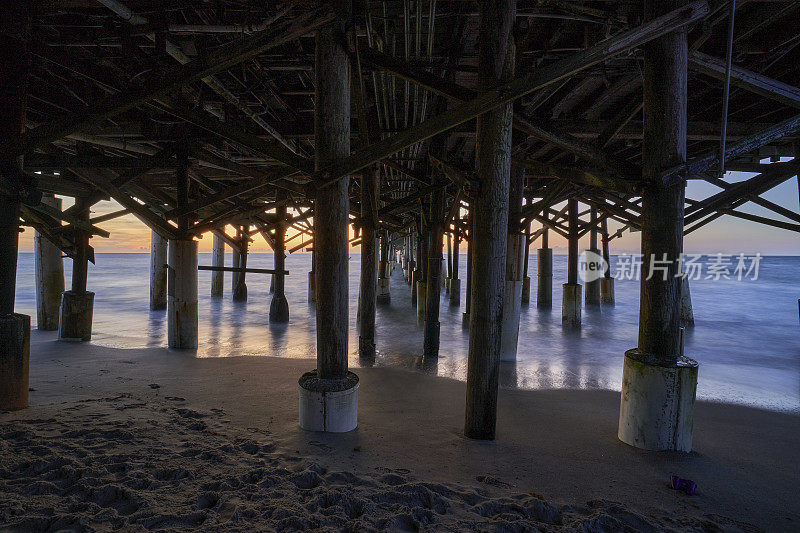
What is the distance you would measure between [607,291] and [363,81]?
50.1 feet

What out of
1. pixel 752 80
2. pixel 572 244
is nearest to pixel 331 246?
pixel 752 80

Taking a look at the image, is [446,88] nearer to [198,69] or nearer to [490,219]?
[490,219]

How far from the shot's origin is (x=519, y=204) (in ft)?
24.6

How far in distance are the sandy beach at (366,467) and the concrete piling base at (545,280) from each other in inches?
413

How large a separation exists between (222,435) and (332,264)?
1.67 m

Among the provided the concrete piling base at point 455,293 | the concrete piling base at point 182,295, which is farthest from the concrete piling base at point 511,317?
the concrete piling base at point 455,293

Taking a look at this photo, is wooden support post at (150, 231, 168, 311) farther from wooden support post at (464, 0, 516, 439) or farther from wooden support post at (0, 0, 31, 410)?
wooden support post at (464, 0, 516, 439)

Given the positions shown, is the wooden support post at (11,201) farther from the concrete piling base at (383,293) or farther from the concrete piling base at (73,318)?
the concrete piling base at (383,293)

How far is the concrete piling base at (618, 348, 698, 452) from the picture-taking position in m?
3.24

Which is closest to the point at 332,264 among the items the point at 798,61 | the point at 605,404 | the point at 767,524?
the point at 767,524

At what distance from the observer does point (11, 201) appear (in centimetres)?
366

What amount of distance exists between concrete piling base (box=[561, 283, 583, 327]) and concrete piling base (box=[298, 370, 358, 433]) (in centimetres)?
963

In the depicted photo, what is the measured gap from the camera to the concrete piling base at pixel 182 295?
7.06 meters

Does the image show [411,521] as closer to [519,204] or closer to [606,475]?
[606,475]
